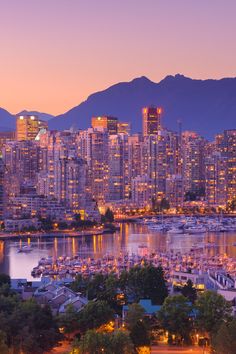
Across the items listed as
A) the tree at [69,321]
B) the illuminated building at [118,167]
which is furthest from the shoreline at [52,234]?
the tree at [69,321]

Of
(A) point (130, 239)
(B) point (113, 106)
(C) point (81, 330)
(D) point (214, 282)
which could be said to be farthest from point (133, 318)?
(B) point (113, 106)

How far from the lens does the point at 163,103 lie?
10594 cm

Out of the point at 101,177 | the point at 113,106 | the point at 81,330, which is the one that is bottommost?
the point at 81,330

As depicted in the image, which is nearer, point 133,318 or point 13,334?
point 13,334

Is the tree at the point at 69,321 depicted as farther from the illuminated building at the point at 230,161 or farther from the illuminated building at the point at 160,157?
the illuminated building at the point at 230,161

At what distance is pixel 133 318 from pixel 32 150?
34.7m

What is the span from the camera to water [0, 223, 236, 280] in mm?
17898

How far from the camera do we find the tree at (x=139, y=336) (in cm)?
770

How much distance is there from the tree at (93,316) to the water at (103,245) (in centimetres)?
710

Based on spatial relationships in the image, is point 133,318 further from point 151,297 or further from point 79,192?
point 79,192

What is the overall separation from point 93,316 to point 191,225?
61.1ft

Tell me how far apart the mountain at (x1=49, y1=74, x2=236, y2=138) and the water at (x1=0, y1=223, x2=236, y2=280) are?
253ft

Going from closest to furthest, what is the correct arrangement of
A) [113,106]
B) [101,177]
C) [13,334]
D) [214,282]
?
[13,334], [214,282], [101,177], [113,106]

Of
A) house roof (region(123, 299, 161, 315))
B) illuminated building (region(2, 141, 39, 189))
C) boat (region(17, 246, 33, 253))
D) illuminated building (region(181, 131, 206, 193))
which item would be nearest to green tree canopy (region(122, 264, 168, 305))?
house roof (region(123, 299, 161, 315))
